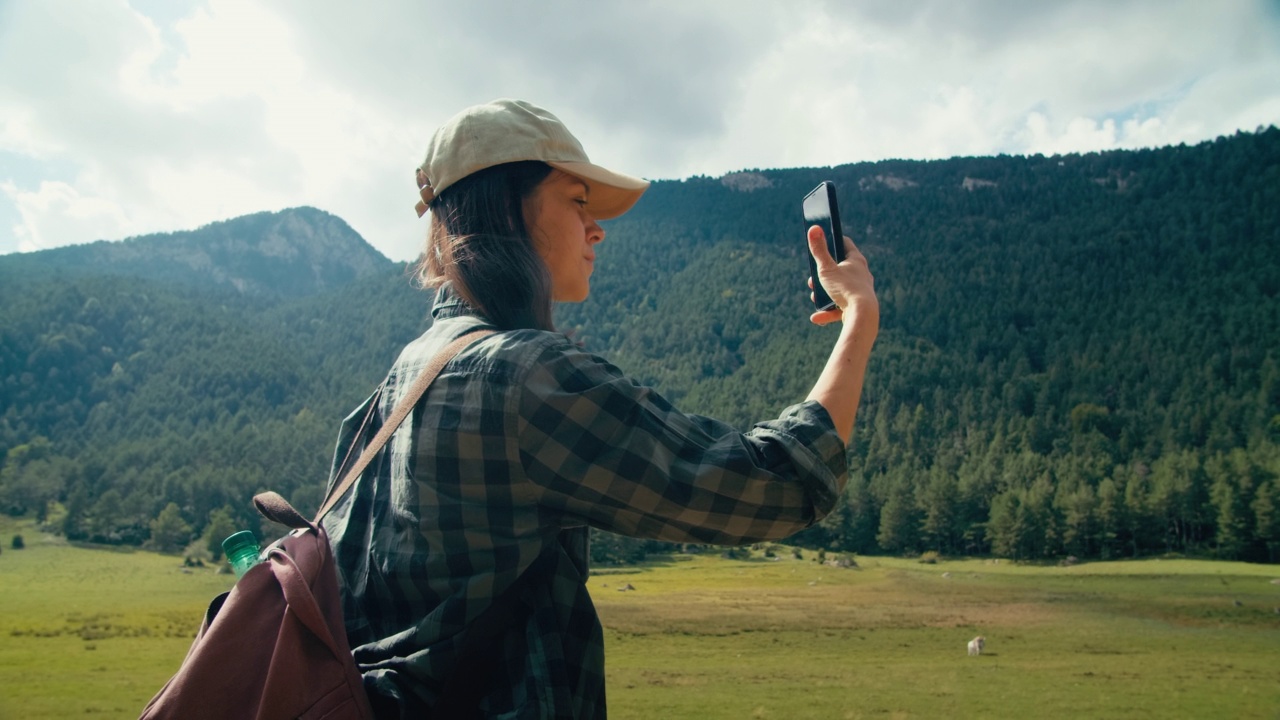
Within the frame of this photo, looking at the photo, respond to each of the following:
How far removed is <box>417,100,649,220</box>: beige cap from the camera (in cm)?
154

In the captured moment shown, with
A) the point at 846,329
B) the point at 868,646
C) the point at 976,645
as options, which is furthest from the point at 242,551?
the point at 868,646

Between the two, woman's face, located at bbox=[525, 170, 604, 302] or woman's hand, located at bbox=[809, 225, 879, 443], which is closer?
woman's hand, located at bbox=[809, 225, 879, 443]

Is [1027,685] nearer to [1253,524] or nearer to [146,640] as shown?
[146,640]

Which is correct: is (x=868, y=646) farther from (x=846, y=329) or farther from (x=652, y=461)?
(x=652, y=461)

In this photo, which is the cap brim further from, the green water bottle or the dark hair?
the green water bottle

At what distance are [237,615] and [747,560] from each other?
211ft

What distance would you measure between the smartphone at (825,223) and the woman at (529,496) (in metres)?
0.34

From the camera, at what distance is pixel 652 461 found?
1.24 m

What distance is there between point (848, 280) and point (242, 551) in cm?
136

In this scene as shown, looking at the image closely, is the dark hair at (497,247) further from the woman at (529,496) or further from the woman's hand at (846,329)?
the woman's hand at (846,329)

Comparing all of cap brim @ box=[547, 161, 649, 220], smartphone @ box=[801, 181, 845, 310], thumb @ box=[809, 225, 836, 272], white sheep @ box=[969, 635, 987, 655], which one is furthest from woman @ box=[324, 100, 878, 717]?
white sheep @ box=[969, 635, 987, 655]

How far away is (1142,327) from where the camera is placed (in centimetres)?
12600

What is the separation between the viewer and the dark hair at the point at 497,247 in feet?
5.01

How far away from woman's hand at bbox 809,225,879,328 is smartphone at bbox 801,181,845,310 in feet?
0.11
